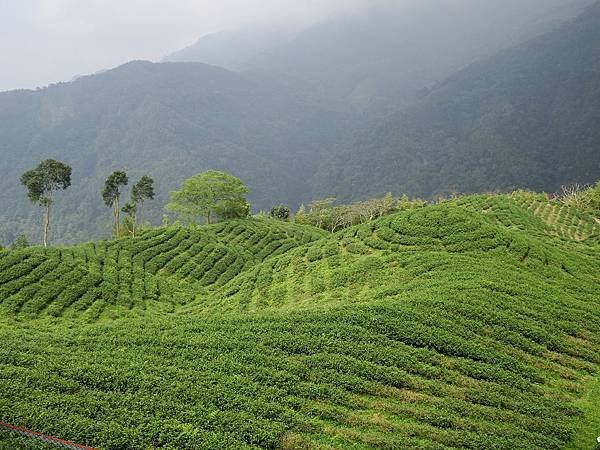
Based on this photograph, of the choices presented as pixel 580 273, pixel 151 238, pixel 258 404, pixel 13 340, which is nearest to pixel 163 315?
pixel 13 340

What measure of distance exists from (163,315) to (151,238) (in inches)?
590

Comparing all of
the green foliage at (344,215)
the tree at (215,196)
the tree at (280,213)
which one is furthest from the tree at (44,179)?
the tree at (280,213)

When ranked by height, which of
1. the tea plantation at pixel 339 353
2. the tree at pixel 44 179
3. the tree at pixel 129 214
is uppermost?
the tree at pixel 44 179

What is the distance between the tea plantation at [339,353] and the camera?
12961 mm

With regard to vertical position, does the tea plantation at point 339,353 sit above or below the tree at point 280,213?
below

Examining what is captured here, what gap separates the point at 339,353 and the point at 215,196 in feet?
152

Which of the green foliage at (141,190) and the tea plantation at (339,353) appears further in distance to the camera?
the green foliage at (141,190)

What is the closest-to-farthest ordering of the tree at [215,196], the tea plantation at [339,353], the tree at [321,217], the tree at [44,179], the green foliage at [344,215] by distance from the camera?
the tea plantation at [339,353] < the tree at [44,179] < the tree at [215,196] < the green foliage at [344,215] < the tree at [321,217]

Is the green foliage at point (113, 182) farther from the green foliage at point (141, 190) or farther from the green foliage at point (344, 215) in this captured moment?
the green foliage at point (344, 215)

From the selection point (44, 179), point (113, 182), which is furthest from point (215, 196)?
point (44, 179)

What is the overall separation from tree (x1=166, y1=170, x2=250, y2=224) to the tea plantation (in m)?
27.6

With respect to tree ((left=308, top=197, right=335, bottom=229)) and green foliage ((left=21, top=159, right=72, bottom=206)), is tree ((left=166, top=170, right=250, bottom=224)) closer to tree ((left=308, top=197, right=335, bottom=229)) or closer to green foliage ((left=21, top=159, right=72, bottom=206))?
green foliage ((left=21, top=159, right=72, bottom=206))

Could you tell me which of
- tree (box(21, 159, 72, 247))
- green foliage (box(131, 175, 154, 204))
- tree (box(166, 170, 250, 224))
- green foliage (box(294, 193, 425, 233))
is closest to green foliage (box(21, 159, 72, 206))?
tree (box(21, 159, 72, 247))

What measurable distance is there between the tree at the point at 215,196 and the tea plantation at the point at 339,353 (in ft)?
90.7
